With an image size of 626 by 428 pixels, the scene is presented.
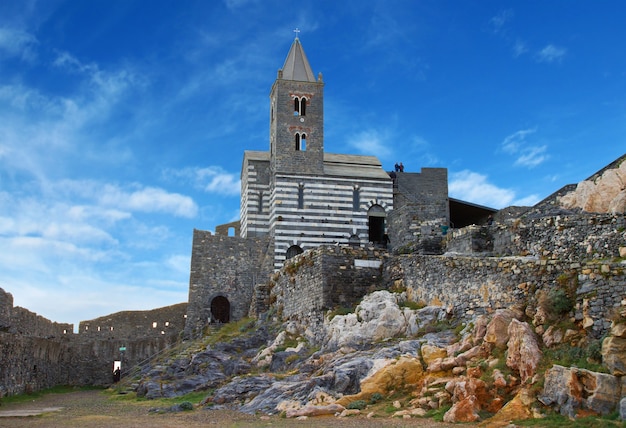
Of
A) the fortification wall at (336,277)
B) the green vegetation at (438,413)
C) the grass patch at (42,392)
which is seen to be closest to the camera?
the green vegetation at (438,413)

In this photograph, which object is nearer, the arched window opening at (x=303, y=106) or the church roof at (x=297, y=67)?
the arched window opening at (x=303, y=106)

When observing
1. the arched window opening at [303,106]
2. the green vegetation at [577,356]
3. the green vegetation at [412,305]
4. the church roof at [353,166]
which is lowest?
the green vegetation at [577,356]

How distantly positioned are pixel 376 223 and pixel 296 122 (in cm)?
789

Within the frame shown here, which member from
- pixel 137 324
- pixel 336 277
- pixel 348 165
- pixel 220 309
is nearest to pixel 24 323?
pixel 137 324

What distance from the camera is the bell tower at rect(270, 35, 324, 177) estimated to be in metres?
41.8

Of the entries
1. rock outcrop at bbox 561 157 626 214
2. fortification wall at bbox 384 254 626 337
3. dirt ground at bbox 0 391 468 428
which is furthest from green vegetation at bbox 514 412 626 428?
rock outcrop at bbox 561 157 626 214

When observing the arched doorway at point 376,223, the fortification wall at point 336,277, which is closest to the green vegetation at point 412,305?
the fortification wall at point 336,277

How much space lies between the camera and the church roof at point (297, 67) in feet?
144

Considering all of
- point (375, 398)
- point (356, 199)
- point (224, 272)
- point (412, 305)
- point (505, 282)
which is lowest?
point (375, 398)

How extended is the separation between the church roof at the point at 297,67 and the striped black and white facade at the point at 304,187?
0.07 m

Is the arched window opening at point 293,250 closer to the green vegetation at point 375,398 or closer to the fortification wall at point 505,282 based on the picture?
the fortification wall at point 505,282

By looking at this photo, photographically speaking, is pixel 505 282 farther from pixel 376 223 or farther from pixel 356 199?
pixel 376 223

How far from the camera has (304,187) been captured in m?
41.4

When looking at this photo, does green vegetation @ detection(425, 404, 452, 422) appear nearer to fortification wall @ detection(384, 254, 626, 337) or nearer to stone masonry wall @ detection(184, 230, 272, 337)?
fortification wall @ detection(384, 254, 626, 337)
